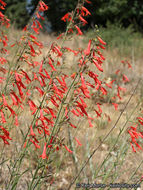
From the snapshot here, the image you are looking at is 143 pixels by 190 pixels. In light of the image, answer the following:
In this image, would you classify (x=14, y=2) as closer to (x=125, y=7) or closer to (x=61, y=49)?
(x=125, y=7)

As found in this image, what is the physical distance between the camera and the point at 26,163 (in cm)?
322

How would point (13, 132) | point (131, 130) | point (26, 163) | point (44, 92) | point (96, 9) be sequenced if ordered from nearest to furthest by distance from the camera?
1. point (44, 92)
2. point (131, 130)
3. point (26, 163)
4. point (13, 132)
5. point (96, 9)

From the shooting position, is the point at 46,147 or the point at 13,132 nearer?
the point at 46,147

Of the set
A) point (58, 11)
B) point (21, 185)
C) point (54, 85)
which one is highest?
point (58, 11)

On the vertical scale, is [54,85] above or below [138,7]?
below

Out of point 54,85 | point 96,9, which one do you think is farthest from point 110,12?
point 54,85

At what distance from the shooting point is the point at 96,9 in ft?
55.2

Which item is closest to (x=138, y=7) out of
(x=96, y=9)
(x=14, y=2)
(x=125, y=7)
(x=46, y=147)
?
(x=125, y=7)

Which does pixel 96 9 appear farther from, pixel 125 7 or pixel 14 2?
pixel 14 2

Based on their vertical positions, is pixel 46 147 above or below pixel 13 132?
above

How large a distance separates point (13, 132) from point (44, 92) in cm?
211

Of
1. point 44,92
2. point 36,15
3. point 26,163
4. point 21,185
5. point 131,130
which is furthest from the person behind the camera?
point 26,163

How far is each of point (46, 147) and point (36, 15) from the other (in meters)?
1.38

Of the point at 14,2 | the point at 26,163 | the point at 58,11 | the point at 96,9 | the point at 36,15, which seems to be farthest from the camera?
the point at 14,2
